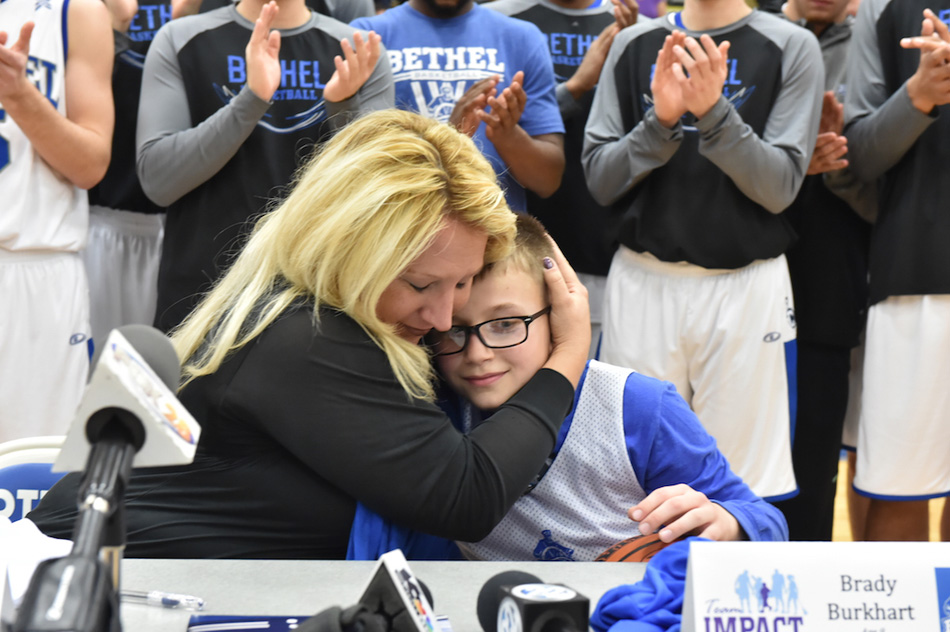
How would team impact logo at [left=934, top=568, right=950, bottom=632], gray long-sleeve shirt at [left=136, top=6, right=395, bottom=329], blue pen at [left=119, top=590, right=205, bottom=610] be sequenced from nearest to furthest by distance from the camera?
1. team impact logo at [left=934, top=568, right=950, bottom=632]
2. blue pen at [left=119, top=590, right=205, bottom=610]
3. gray long-sleeve shirt at [left=136, top=6, right=395, bottom=329]

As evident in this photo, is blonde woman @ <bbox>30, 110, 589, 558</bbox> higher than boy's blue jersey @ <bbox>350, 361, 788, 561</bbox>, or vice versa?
blonde woman @ <bbox>30, 110, 589, 558</bbox>

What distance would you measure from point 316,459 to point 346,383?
109 mm

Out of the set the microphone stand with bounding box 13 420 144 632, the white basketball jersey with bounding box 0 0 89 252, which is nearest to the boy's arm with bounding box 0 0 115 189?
the white basketball jersey with bounding box 0 0 89 252


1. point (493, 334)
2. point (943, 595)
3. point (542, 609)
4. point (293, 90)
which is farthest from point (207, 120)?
point (943, 595)

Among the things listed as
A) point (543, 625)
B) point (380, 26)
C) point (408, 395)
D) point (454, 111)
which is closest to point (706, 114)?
point (454, 111)

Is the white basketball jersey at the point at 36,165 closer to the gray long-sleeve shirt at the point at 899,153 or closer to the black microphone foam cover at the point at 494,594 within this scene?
the black microphone foam cover at the point at 494,594

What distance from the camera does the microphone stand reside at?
0.59 meters

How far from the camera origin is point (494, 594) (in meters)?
1.06

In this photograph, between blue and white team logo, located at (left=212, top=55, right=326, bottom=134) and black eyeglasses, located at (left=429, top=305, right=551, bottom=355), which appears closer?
black eyeglasses, located at (left=429, top=305, right=551, bottom=355)

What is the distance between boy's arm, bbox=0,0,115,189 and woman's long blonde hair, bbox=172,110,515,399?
1.03 metres

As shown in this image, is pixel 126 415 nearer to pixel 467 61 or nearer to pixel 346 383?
pixel 346 383

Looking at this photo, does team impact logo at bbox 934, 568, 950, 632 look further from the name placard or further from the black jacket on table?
the black jacket on table

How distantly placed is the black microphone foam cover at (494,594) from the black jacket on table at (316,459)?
0.87ft

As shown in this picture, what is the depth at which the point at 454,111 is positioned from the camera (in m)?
2.69
